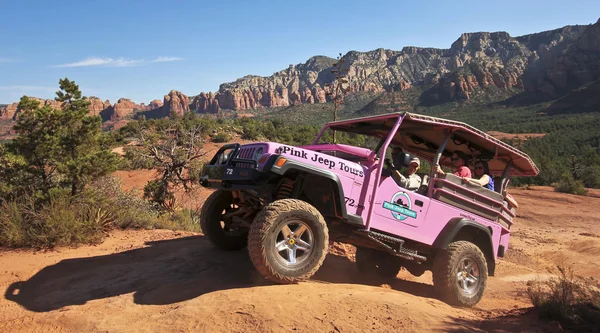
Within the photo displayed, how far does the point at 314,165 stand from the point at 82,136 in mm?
6613

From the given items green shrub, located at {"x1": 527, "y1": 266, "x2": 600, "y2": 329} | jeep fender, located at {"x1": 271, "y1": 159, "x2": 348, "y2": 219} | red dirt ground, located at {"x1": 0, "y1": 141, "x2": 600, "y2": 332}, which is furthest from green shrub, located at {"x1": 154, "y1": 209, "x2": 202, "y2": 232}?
green shrub, located at {"x1": 527, "y1": 266, "x2": 600, "y2": 329}

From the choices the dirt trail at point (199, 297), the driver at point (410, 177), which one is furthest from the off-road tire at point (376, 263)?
the driver at point (410, 177)

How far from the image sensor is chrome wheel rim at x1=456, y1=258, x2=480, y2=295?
567cm

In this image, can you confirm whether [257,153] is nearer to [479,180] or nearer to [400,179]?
[400,179]

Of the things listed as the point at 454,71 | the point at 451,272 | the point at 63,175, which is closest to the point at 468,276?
the point at 451,272

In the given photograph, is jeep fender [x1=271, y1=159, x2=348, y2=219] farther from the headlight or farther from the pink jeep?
the headlight

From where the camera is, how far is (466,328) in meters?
3.95

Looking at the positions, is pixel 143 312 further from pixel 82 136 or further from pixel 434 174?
pixel 82 136

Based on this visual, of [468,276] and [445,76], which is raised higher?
[445,76]

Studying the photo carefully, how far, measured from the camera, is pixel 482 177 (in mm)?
6230

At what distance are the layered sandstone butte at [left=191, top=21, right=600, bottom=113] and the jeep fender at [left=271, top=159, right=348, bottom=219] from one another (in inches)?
3274

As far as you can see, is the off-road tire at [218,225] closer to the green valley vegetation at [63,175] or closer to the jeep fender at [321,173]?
the jeep fender at [321,173]

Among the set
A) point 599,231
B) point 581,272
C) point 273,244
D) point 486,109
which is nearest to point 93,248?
point 273,244

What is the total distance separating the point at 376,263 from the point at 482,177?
2.16 meters
